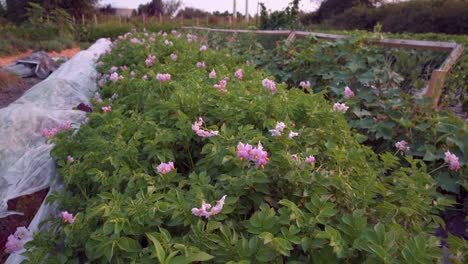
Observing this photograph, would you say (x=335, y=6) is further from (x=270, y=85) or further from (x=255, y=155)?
(x=255, y=155)

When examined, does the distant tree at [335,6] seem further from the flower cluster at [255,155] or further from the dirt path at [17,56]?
the flower cluster at [255,155]

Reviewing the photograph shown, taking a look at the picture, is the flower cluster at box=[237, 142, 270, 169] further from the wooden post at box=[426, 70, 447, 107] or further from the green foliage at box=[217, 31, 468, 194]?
the wooden post at box=[426, 70, 447, 107]

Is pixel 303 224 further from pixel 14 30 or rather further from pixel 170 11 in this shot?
pixel 170 11

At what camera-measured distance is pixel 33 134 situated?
325cm

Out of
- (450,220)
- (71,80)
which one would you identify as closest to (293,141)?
(450,220)

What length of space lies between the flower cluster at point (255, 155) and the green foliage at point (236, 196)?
0.04 metres

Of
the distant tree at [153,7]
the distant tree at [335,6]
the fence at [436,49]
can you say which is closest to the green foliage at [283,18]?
the fence at [436,49]

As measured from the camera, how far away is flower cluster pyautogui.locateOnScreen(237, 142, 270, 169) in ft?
4.66

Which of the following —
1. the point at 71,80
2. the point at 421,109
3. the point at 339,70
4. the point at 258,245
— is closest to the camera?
the point at 258,245

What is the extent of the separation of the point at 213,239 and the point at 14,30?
1762cm

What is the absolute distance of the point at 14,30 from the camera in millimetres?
15430

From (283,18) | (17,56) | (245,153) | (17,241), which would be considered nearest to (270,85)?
(245,153)

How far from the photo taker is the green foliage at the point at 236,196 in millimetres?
1169

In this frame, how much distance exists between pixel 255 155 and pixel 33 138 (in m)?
2.61
